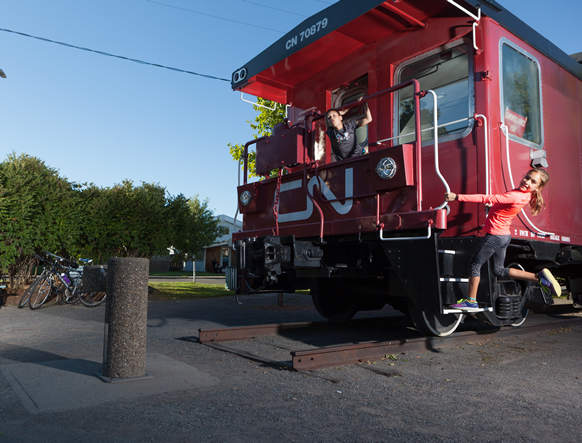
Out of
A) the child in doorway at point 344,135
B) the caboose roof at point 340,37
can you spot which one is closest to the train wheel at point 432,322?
the child in doorway at point 344,135

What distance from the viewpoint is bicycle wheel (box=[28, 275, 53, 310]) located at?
980 centimetres

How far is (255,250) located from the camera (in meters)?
5.36

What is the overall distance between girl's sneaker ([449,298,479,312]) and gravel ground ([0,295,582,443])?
0.59m

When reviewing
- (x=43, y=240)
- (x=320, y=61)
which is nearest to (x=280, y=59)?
(x=320, y=61)

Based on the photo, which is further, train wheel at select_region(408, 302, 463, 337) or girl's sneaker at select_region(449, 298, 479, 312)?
train wheel at select_region(408, 302, 463, 337)

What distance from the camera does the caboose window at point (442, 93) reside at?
4.74 metres

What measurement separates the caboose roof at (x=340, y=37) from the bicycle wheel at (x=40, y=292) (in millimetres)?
6362

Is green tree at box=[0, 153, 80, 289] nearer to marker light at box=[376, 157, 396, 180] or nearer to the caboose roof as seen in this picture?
the caboose roof

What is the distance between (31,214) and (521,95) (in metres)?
9.92

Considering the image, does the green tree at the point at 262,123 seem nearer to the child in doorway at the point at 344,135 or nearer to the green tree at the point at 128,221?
the green tree at the point at 128,221

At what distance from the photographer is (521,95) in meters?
5.06

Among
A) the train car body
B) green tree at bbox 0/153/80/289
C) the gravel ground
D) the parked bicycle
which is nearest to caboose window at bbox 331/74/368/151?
the train car body

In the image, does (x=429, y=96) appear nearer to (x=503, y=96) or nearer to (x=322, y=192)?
(x=503, y=96)

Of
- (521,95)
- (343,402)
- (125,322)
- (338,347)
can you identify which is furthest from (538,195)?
(125,322)
